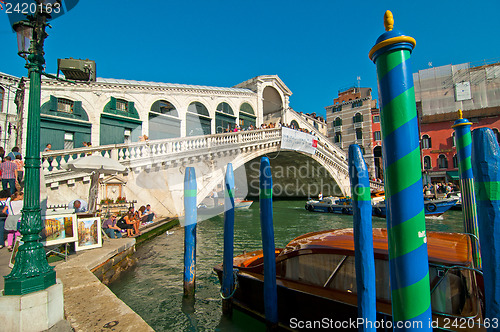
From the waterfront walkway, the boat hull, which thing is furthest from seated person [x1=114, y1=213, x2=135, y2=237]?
the boat hull

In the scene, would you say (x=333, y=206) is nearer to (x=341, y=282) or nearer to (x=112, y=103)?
(x=112, y=103)

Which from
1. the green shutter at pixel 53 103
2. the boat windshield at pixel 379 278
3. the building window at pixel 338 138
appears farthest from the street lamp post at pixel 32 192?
the building window at pixel 338 138

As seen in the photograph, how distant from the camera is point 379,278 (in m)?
2.78

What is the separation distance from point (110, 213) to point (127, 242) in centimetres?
290

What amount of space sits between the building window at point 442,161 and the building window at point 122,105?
2396cm

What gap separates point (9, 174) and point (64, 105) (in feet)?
20.5

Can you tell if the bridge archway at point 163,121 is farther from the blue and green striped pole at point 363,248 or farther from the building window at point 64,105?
the blue and green striped pole at point 363,248

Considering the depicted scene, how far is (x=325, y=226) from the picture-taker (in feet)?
37.9

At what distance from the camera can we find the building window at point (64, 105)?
1113cm

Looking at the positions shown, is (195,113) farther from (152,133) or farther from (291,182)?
(291,182)

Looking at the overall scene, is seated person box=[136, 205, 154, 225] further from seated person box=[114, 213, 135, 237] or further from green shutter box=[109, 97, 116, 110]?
green shutter box=[109, 97, 116, 110]

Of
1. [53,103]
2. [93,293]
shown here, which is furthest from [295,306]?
[53,103]

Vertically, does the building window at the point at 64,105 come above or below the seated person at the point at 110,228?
above

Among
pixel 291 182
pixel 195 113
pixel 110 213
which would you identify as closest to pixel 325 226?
pixel 110 213
